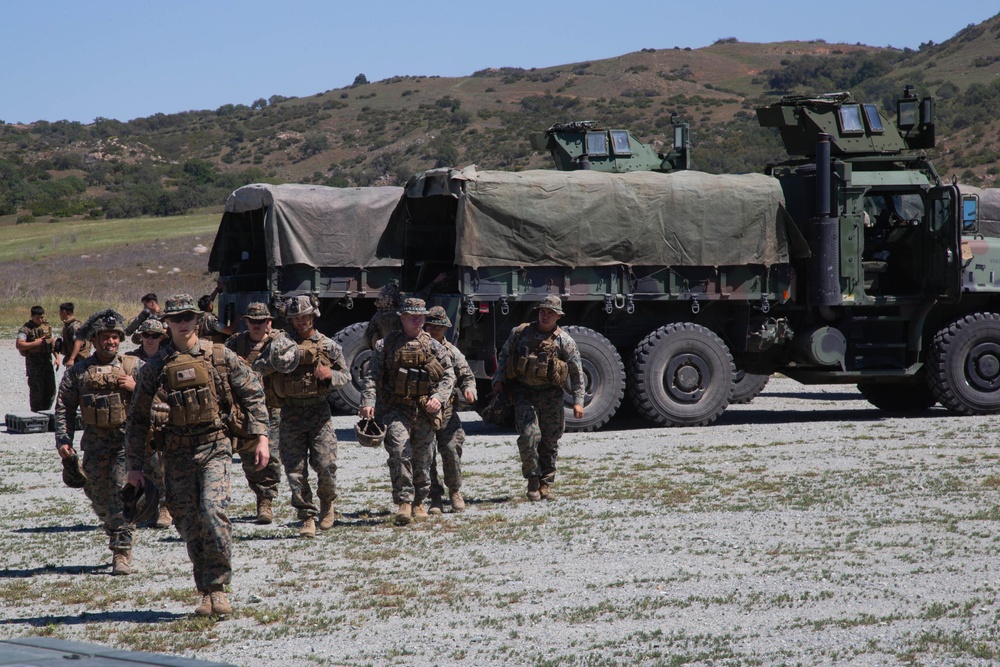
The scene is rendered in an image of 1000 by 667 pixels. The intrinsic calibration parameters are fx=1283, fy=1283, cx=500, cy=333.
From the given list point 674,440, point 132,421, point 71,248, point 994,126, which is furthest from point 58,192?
point 132,421

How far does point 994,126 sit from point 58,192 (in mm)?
49441

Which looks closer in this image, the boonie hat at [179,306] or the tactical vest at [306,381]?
the boonie hat at [179,306]

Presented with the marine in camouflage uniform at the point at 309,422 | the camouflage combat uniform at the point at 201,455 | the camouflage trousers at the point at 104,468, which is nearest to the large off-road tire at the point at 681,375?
the marine in camouflage uniform at the point at 309,422

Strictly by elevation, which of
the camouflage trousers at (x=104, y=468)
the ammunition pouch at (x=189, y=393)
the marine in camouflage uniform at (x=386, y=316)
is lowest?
the camouflage trousers at (x=104, y=468)

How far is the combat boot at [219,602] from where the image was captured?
6594mm

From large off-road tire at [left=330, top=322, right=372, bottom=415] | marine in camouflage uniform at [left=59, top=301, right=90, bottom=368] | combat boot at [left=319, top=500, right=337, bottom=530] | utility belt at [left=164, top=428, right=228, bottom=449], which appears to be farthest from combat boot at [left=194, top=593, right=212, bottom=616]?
large off-road tire at [left=330, top=322, right=372, bottom=415]

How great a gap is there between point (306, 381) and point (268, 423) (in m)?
0.42

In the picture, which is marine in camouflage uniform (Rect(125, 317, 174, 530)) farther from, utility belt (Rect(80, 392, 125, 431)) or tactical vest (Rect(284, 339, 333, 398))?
tactical vest (Rect(284, 339, 333, 398))

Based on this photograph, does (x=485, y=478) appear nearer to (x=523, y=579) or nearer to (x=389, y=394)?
(x=389, y=394)

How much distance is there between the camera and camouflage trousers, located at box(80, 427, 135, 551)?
26.2 feet

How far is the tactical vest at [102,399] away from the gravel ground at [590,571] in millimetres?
943

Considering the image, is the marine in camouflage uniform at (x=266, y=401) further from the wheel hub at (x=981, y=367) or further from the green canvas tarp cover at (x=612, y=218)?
the wheel hub at (x=981, y=367)

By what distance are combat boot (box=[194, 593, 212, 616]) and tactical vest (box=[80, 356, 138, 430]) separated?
1.73 metres

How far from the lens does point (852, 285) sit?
15242mm
